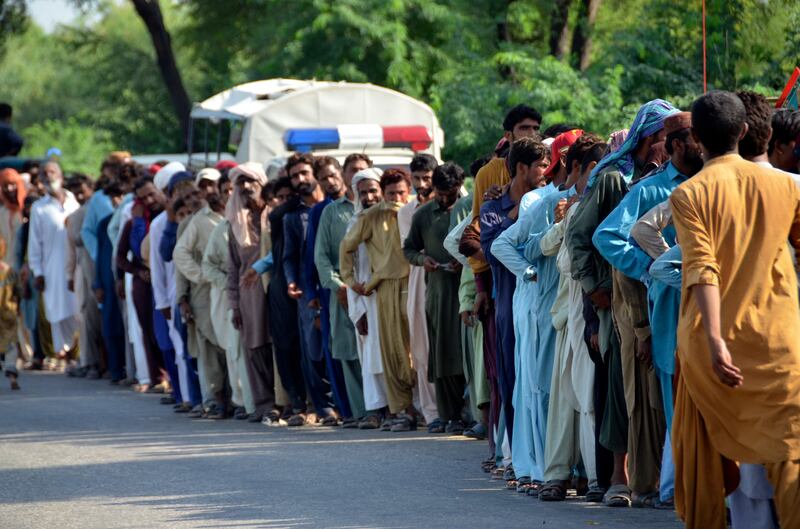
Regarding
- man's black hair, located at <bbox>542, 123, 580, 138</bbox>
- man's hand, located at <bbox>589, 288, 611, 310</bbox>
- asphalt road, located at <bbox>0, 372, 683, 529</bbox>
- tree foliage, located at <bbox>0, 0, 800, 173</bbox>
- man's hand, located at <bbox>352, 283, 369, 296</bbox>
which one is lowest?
asphalt road, located at <bbox>0, 372, 683, 529</bbox>

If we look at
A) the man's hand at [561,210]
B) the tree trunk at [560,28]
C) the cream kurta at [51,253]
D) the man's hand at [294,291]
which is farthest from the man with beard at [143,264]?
the tree trunk at [560,28]

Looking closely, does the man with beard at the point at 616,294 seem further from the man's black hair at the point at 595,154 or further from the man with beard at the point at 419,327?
the man with beard at the point at 419,327

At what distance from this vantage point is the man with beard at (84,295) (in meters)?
18.0

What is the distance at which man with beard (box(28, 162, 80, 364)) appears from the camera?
18641 millimetres

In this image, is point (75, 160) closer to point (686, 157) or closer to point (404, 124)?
point (404, 124)

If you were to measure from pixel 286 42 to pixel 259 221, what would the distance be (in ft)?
50.9

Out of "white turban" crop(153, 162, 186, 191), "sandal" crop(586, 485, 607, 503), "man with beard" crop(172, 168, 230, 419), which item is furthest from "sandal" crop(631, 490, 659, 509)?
"white turban" crop(153, 162, 186, 191)

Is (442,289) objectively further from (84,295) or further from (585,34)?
(585,34)

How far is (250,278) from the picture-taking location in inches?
526

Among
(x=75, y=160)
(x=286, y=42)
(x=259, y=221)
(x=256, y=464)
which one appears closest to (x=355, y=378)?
(x=259, y=221)

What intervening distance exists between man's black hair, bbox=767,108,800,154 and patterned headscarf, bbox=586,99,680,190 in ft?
1.60

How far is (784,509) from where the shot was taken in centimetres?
600

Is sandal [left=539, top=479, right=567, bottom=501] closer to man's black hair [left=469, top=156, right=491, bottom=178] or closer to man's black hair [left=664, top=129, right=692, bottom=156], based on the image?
man's black hair [left=664, top=129, right=692, bottom=156]

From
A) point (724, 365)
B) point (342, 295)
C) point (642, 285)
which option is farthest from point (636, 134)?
point (342, 295)
